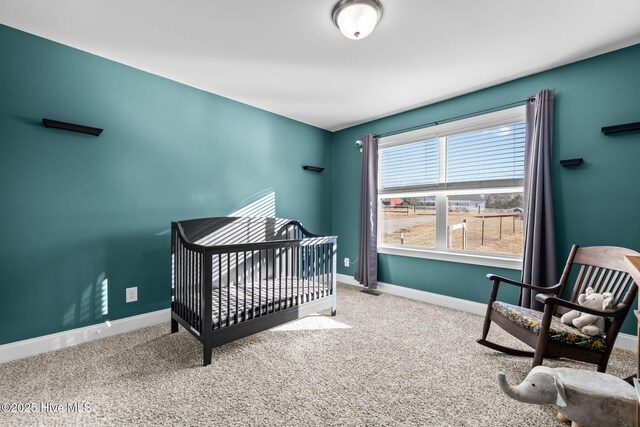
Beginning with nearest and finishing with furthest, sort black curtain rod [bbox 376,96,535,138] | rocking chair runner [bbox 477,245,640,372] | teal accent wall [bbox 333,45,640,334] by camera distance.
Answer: rocking chair runner [bbox 477,245,640,372] < teal accent wall [bbox 333,45,640,334] < black curtain rod [bbox 376,96,535,138]

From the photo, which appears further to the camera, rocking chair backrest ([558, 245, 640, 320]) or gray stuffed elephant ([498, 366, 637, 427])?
rocking chair backrest ([558, 245, 640, 320])

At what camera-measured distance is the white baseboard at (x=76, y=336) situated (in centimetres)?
193

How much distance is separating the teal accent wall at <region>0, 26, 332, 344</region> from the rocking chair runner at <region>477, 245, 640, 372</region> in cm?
271

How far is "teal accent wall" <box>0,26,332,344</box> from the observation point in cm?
196

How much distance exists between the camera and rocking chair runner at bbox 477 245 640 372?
1.58 metres

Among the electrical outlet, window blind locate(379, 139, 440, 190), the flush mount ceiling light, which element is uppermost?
the flush mount ceiling light

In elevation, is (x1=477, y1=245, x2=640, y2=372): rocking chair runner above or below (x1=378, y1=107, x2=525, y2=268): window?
below

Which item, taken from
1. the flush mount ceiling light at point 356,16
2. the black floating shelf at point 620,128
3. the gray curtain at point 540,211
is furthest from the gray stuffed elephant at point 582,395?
the flush mount ceiling light at point 356,16

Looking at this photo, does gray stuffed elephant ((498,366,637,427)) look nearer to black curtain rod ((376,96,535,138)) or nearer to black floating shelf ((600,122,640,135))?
black floating shelf ((600,122,640,135))

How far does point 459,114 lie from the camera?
3031mm

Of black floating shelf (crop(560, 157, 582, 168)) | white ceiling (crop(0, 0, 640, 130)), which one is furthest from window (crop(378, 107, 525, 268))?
white ceiling (crop(0, 0, 640, 130))

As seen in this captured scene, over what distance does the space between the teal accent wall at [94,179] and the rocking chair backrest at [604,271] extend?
3073 millimetres

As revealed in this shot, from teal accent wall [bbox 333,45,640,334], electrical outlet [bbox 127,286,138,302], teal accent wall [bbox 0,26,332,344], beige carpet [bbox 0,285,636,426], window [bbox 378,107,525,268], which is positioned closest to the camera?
beige carpet [bbox 0,285,636,426]

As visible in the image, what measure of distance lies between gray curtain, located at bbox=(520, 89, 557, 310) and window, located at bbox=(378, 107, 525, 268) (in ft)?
0.81
